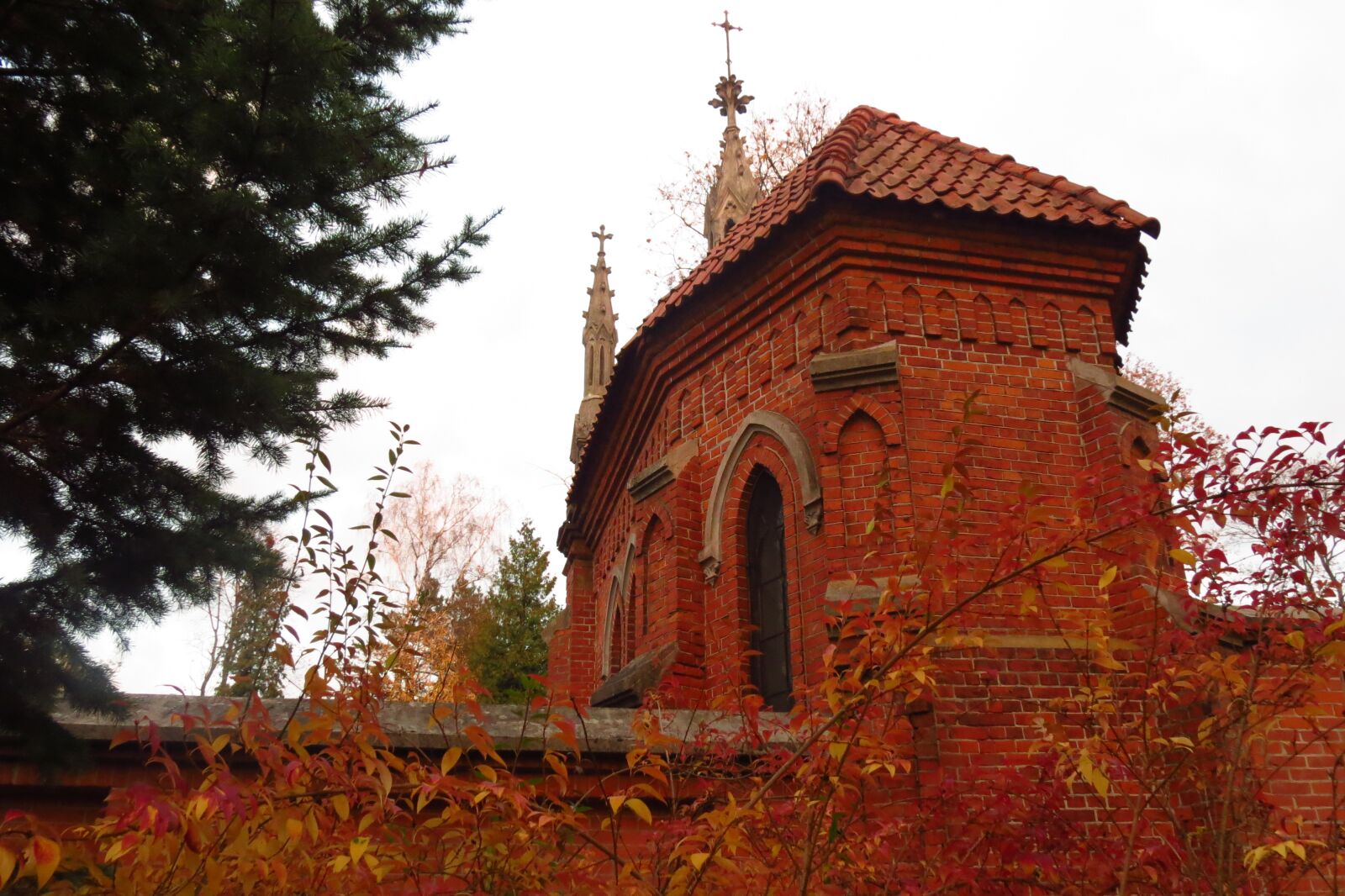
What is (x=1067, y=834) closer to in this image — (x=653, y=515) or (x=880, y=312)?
(x=880, y=312)

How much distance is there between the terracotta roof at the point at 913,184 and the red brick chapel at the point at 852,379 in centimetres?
3

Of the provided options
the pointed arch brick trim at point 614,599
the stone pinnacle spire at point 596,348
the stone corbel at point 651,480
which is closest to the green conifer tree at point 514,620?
the stone pinnacle spire at point 596,348

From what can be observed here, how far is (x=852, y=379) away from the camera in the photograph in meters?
8.05

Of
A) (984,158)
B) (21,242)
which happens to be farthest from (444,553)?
(21,242)

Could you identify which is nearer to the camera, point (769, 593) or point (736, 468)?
point (769, 593)

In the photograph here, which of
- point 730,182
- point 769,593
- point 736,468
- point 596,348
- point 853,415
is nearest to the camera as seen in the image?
point 853,415

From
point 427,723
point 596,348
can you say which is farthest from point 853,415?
point 596,348

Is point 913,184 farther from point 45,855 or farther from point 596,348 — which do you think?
point 596,348

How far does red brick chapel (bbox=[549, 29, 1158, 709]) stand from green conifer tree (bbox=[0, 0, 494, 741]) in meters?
3.95

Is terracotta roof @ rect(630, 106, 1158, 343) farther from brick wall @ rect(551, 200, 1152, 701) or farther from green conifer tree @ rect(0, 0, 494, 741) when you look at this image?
green conifer tree @ rect(0, 0, 494, 741)

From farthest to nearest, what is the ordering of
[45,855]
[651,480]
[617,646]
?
[617,646]
[651,480]
[45,855]

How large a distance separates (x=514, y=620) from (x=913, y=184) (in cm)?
2600

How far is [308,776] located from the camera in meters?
3.02

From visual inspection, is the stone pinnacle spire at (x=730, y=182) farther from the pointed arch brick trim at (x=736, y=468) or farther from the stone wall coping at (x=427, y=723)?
the stone wall coping at (x=427, y=723)
